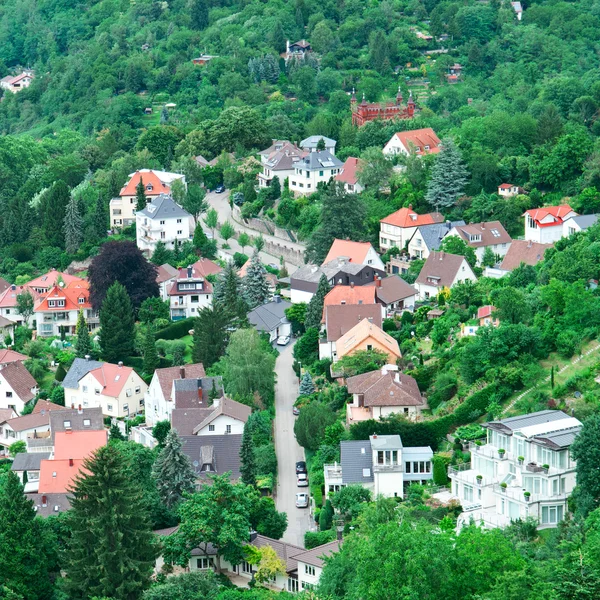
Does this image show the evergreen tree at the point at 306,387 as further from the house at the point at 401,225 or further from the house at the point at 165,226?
the house at the point at 165,226

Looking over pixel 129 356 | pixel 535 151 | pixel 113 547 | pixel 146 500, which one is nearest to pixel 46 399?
pixel 129 356

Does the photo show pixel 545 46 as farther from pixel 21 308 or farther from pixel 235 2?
pixel 21 308

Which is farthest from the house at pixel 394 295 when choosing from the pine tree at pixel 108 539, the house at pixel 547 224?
the pine tree at pixel 108 539

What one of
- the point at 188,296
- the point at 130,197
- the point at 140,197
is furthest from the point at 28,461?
the point at 130,197

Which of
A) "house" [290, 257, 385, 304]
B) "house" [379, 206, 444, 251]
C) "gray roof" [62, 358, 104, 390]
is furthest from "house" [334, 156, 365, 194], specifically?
"gray roof" [62, 358, 104, 390]

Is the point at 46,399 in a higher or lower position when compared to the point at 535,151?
lower
